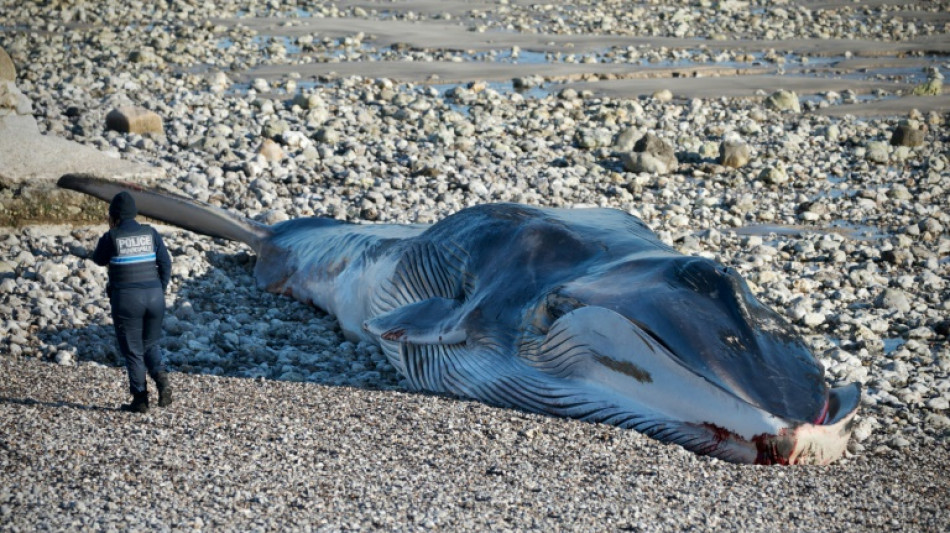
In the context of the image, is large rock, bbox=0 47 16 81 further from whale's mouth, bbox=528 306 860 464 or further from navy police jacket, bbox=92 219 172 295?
whale's mouth, bbox=528 306 860 464

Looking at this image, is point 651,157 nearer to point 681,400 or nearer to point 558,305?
point 558,305

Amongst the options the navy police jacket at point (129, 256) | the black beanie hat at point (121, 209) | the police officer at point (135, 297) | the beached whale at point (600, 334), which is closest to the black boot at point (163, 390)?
the police officer at point (135, 297)

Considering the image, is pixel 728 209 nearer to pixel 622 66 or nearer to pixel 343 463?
pixel 343 463

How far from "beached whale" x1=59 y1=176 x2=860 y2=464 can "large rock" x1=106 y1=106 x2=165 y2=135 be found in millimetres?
5549

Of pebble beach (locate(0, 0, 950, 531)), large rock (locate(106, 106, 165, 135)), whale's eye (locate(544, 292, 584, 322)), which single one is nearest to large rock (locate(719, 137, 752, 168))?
pebble beach (locate(0, 0, 950, 531))

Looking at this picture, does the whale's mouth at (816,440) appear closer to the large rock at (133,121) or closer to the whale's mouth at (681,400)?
the whale's mouth at (681,400)

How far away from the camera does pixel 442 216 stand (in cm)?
987

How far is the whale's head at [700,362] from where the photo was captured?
16.2 ft

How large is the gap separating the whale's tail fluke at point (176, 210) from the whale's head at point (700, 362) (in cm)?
382

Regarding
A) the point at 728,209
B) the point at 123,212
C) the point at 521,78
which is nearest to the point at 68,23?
the point at 521,78

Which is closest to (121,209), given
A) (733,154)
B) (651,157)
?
(651,157)

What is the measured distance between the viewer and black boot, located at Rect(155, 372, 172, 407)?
553 centimetres

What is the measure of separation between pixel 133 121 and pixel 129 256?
22.9 feet

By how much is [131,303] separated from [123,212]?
0.45 m
